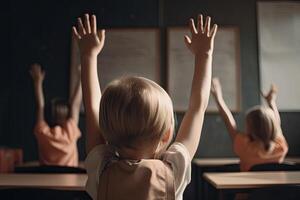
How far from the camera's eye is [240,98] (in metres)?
4.01

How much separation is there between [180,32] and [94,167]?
3286mm

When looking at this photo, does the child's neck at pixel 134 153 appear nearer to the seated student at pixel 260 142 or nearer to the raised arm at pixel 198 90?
the raised arm at pixel 198 90

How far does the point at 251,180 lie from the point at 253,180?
0.01 m

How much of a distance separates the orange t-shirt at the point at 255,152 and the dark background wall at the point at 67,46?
145 cm

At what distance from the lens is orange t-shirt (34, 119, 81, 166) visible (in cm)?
279

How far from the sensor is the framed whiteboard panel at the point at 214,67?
157 inches

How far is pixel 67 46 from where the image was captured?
4.10 m

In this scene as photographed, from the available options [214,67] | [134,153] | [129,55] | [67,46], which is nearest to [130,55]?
[129,55]

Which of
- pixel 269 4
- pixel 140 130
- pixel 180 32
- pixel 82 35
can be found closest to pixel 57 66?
pixel 180 32

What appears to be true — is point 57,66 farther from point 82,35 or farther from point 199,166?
point 82,35

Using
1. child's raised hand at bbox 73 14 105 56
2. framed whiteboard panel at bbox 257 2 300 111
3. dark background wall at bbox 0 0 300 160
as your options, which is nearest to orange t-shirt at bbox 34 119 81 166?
dark background wall at bbox 0 0 300 160

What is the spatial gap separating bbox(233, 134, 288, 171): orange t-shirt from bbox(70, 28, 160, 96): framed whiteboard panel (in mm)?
1685

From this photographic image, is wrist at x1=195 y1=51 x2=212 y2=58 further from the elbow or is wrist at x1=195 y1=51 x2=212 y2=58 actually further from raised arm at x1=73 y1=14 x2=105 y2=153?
raised arm at x1=73 y1=14 x2=105 y2=153

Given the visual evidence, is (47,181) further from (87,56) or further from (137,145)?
(137,145)
